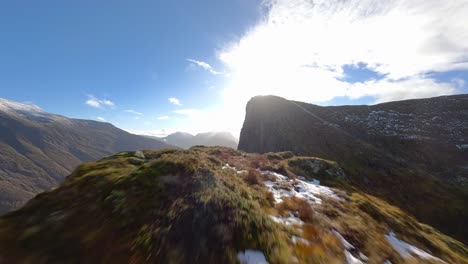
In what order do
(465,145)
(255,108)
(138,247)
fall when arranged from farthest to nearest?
(255,108), (465,145), (138,247)

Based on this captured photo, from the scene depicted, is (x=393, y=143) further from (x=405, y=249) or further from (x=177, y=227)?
(x=177, y=227)

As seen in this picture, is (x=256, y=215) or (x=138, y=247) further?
(x=256, y=215)

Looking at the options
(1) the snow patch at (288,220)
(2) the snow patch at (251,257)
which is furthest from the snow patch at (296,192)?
(2) the snow patch at (251,257)

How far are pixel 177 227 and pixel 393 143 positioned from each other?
105897 millimetres

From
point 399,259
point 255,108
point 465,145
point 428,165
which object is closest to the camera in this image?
point 399,259

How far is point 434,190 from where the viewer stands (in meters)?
58.7

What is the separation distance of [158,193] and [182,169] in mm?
2181

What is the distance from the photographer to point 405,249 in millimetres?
11312

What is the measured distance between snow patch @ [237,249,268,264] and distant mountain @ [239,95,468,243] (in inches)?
1698

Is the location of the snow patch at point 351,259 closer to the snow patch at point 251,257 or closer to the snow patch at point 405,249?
the snow patch at point 405,249

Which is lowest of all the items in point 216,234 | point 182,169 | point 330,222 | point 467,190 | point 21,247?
point 467,190

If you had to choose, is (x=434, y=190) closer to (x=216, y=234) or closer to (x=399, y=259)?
(x=399, y=259)

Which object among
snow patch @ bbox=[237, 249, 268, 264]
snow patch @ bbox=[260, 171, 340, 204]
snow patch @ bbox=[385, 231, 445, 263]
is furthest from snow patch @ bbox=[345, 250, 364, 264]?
snow patch @ bbox=[260, 171, 340, 204]

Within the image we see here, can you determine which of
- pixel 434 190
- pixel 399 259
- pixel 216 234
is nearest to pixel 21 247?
pixel 216 234
